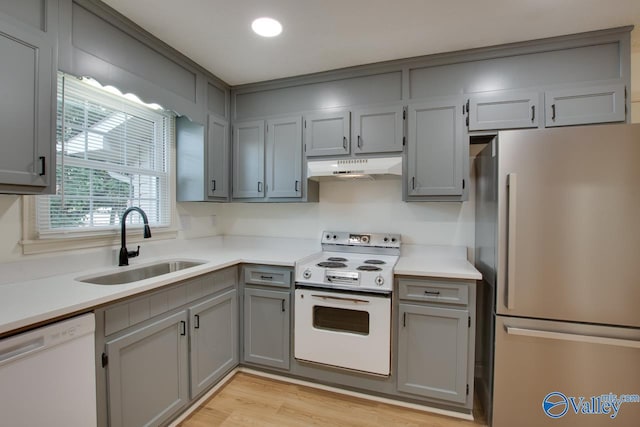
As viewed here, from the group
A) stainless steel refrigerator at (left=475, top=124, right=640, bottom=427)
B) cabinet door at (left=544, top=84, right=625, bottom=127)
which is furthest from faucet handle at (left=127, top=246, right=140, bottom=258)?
cabinet door at (left=544, top=84, right=625, bottom=127)

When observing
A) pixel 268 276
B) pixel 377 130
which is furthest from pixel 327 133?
pixel 268 276

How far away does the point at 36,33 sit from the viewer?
1422 mm

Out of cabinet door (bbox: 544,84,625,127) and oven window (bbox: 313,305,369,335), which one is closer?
cabinet door (bbox: 544,84,625,127)

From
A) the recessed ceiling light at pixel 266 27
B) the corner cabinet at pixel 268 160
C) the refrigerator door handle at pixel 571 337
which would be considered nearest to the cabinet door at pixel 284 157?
the corner cabinet at pixel 268 160

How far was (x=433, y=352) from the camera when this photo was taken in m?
2.01

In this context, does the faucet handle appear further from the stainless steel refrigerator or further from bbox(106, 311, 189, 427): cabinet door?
the stainless steel refrigerator

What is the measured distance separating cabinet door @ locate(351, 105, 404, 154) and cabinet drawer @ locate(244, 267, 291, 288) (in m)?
1.15

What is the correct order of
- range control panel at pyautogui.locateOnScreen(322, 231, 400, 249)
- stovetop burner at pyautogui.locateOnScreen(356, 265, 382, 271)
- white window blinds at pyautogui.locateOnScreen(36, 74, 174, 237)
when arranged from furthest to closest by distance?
range control panel at pyautogui.locateOnScreen(322, 231, 400, 249), stovetop burner at pyautogui.locateOnScreen(356, 265, 382, 271), white window blinds at pyautogui.locateOnScreen(36, 74, 174, 237)

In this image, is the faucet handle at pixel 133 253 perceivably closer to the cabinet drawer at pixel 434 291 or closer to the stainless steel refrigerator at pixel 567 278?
the cabinet drawer at pixel 434 291

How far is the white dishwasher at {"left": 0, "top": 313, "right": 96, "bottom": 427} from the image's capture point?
107 cm

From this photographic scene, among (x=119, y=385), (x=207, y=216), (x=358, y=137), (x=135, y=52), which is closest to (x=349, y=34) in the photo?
(x=358, y=137)

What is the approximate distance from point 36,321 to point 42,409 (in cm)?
35

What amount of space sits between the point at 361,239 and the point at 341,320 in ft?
2.58

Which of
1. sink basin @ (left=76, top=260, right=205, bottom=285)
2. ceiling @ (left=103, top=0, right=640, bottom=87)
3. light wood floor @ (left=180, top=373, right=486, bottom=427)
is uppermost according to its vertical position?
ceiling @ (left=103, top=0, right=640, bottom=87)
